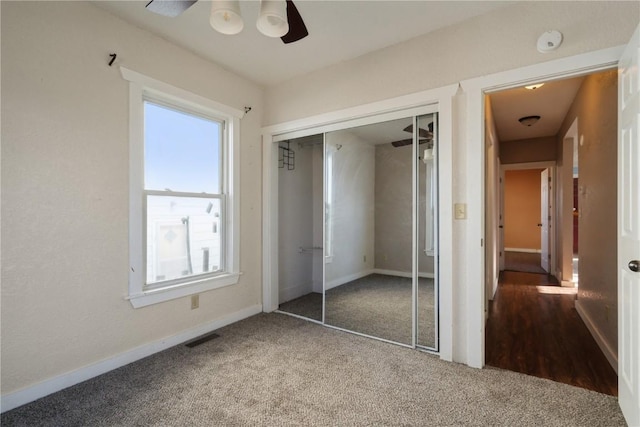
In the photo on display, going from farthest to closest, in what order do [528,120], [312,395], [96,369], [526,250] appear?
[526,250]
[528,120]
[96,369]
[312,395]

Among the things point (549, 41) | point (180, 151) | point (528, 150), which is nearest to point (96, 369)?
point (180, 151)

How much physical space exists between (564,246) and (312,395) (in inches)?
199

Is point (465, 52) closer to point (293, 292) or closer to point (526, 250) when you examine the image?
point (293, 292)

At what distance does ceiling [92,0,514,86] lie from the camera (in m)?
2.22

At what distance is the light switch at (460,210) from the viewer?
237 cm

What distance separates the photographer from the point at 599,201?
282 centimetres

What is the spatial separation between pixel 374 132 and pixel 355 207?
82 centimetres

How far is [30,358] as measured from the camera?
1918 mm

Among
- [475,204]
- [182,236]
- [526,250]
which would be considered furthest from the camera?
[526,250]

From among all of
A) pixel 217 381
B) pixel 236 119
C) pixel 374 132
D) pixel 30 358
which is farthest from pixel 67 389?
pixel 374 132

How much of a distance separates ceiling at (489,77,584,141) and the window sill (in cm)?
325

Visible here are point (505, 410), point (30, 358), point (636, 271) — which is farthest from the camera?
point (30, 358)

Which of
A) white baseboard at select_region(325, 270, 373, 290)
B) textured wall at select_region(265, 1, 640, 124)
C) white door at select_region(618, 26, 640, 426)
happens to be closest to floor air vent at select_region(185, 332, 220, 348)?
white baseboard at select_region(325, 270, 373, 290)

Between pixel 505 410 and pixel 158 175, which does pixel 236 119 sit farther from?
pixel 505 410
